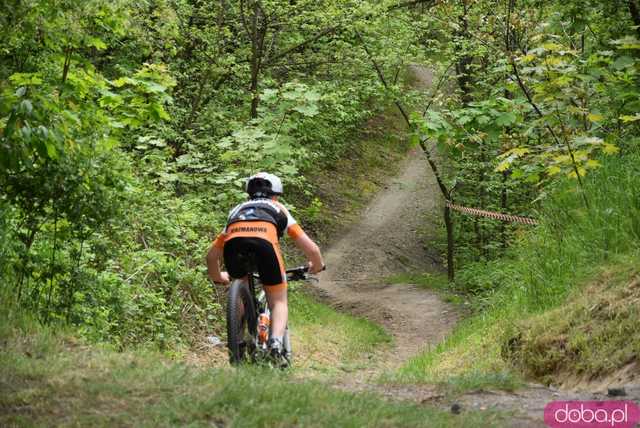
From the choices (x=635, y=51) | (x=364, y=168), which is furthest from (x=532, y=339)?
(x=364, y=168)

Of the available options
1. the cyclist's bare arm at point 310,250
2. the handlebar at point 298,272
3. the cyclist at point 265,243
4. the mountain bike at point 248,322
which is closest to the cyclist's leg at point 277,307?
the cyclist at point 265,243

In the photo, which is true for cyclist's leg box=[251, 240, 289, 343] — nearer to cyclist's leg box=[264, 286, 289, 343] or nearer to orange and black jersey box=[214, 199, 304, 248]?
cyclist's leg box=[264, 286, 289, 343]

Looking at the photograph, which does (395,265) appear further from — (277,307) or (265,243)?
(265,243)

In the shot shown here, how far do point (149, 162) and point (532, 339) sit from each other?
725 cm

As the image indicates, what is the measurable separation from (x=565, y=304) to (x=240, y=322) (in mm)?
3026

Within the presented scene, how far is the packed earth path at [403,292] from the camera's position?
581cm

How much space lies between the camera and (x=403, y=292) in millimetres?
19109

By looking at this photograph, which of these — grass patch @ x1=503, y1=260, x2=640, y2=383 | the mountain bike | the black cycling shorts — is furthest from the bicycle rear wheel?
grass patch @ x1=503, y1=260, x2=640, y2=383

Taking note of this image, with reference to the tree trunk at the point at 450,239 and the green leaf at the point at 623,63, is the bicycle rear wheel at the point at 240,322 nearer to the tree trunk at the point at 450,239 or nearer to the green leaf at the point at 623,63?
the green leaf at the point at 623,63

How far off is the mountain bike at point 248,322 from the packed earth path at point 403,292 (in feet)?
2.49

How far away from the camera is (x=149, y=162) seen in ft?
41.7

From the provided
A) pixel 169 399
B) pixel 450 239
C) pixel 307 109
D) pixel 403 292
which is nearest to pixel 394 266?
pixel 450 239

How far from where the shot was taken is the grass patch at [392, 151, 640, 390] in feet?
22.0

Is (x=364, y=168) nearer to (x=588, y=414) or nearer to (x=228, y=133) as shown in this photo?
(x=228, y=133)
